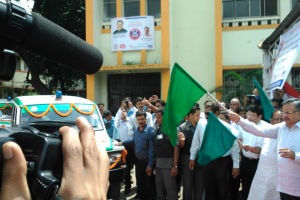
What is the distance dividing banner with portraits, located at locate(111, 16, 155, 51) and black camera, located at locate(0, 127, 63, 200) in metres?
13.4

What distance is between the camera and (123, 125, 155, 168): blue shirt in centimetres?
729

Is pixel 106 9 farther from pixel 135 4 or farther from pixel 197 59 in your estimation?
pixel 197 59

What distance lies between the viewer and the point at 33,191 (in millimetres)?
796

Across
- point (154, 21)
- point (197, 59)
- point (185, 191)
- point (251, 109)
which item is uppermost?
point (154, 21)

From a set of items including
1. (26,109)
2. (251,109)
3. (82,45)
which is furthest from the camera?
(26,109)

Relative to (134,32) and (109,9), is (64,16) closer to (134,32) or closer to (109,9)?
(109,9)

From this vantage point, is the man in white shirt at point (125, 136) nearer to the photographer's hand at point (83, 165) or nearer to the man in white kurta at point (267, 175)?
the man in white kurta at point (267, 175)

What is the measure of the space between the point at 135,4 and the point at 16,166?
14.4 metres

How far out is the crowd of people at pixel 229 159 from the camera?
4.73 metres

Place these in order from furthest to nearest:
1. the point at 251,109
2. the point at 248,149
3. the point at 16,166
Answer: the point at 251,109 < the point at 248,149 < the point at 16,166

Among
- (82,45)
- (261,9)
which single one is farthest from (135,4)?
(82,45)

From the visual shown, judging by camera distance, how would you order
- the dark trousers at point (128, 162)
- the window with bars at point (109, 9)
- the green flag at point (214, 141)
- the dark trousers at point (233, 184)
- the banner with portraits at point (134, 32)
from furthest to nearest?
the window with bars at point (109, 9) < the banner with portraits at point (134, 32) < the dark trousers at point (128, 162) < the dark trousers at point (233, 184) < the green flag at point (214, 141)

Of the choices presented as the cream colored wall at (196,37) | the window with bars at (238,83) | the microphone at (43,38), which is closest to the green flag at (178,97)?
the microphone at (43,38)

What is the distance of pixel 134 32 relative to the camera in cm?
1403
